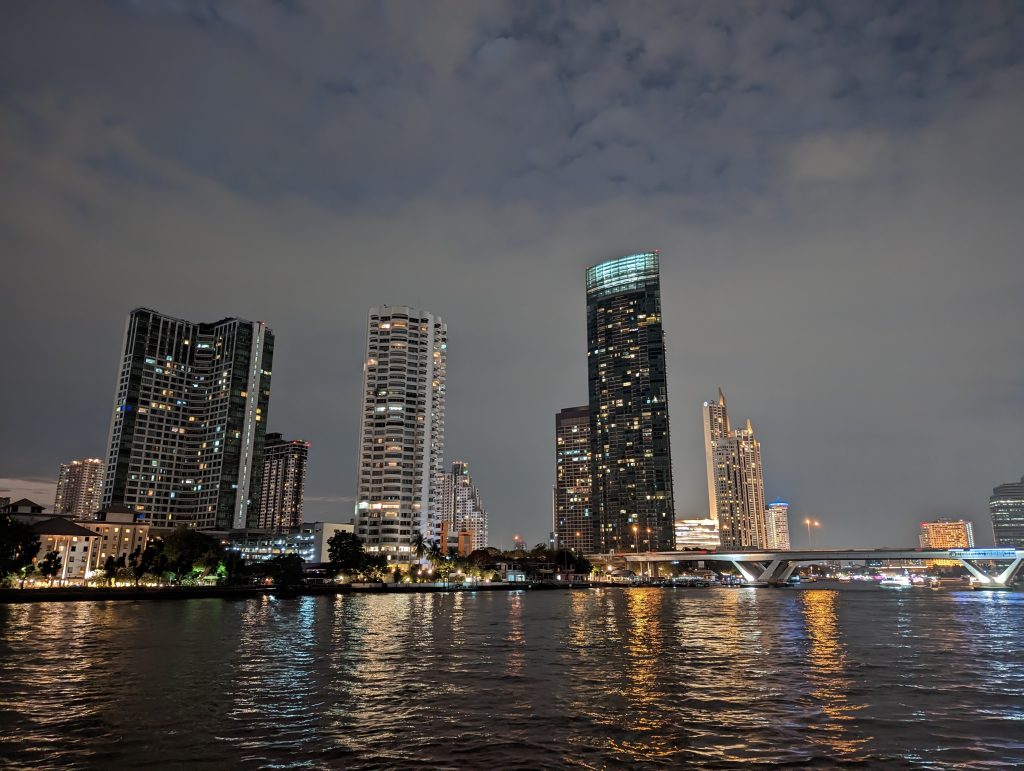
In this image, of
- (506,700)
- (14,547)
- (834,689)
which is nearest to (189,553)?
(14,547)

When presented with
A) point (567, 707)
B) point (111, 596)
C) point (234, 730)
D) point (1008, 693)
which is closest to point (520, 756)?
point (567, 707)

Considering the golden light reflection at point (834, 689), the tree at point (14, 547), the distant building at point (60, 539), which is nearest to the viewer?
the golden light reflection at point (834, 689)

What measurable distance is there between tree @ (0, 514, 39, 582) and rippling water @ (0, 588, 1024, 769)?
75.7 m

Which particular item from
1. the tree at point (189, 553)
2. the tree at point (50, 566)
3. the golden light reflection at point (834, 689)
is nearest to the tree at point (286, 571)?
the tree at point (189, 553)

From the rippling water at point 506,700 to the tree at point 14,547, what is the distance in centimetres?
7565

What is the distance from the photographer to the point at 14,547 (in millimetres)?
135625

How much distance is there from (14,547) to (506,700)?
141111mm

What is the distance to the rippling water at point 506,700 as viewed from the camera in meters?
25.4

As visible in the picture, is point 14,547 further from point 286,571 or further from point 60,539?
point 286,571

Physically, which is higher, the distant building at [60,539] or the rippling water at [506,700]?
the distant building at [60,539]

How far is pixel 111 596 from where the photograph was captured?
14675 centimetres

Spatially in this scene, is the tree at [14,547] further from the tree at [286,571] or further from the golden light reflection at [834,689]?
the golden light reflection at [834,689]

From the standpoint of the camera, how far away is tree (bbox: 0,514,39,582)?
5090 inches

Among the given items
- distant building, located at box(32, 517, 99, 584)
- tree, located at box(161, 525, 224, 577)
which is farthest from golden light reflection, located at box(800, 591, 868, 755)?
distant building, located at box(32, 517, 99, 584)
